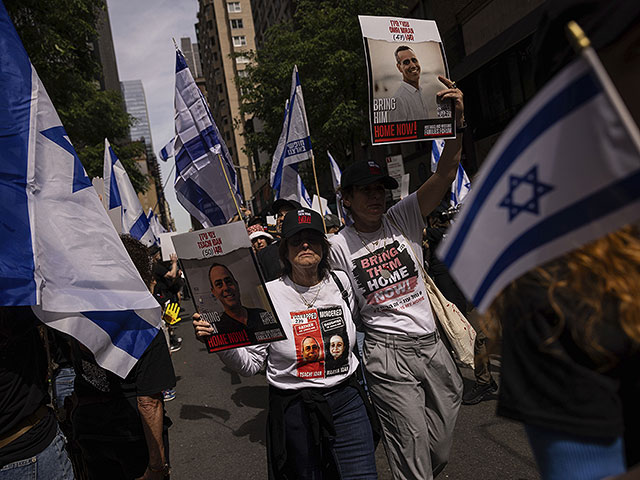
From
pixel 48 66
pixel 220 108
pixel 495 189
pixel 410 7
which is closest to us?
pixel 495 189

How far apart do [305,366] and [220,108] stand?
3113 inches

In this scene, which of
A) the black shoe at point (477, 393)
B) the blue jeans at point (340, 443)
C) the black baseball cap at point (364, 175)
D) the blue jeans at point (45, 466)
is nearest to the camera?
the blue jeans at point (45, 466)

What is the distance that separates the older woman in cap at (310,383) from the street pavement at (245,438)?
4.26 ft

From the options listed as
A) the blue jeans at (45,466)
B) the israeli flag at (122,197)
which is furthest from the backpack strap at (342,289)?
the israeli flag at (122,197)

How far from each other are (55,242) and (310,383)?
1.49 metres

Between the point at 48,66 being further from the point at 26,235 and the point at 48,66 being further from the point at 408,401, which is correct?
the point at 408,401

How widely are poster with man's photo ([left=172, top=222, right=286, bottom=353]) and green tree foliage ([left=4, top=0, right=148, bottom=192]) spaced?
29.4 feet

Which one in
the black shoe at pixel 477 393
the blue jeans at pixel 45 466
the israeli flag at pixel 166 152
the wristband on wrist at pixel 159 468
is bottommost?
the black shoe at pixel 477 393

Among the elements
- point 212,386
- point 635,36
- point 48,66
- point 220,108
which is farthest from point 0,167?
point 220,108

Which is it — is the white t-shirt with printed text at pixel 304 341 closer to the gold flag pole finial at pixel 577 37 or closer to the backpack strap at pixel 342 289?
the backpack strap at pixel 342 289

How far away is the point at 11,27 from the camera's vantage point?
2.83 metres

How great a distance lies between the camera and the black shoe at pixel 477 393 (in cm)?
545

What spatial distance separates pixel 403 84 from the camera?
3.59 m

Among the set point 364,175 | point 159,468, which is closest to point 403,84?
point 364,175
